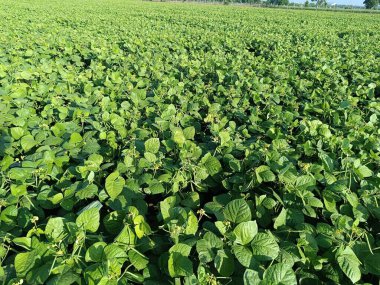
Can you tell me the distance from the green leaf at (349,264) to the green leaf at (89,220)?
3.96ft

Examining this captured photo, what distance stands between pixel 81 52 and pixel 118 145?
14.8ft

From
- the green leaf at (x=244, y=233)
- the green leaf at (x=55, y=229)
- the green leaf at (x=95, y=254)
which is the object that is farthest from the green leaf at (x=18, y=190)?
the green leaf at (x=244, y=233)

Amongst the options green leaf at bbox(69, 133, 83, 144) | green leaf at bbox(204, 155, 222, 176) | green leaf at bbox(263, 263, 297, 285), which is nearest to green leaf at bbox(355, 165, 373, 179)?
green leaf at bbox(204, 155, 222, 176)

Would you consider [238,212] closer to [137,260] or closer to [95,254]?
[137,260]

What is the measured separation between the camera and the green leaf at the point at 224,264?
1.33 meters

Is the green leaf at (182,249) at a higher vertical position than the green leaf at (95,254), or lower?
higher

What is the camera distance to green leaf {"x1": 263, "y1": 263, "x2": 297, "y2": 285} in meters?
1.18

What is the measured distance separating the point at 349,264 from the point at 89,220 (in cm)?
128

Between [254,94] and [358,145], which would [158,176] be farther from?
[254,94]

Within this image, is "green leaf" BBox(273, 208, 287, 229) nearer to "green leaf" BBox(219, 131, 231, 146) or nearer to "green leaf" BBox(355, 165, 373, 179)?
"green leaf" BBox(355, 165, 373, 179)

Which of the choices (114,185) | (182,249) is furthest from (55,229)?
(182,249)

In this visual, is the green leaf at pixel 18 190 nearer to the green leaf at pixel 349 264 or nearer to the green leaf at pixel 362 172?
the green leaf at pixel 349 264

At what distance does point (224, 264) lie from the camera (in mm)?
1351

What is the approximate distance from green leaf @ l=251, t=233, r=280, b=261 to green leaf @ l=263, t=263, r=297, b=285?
152 millimetres
